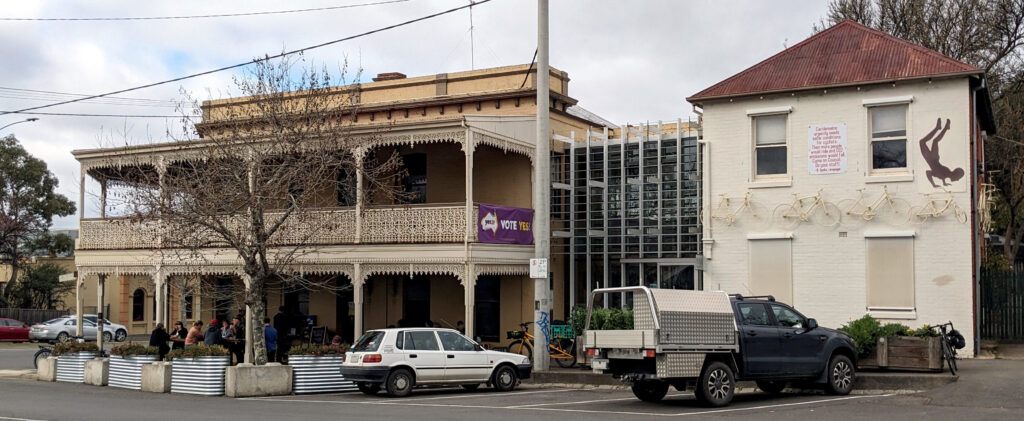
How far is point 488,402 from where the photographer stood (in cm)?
1717

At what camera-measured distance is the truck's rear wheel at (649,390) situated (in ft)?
54.0

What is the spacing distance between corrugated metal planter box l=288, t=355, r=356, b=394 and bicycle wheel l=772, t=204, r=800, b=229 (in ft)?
33.2

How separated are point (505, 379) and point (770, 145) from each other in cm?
825

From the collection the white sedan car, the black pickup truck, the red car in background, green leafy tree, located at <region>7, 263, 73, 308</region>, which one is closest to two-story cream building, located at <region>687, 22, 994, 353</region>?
the black pickup truck

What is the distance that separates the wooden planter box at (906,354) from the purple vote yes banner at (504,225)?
8760mm

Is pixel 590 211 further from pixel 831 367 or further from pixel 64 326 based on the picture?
pixel 64 326

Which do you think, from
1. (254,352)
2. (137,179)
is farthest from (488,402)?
(137,179)

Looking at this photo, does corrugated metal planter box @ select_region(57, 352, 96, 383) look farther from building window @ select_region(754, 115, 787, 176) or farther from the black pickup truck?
building window @ select_region(754, 115, 787, 176)

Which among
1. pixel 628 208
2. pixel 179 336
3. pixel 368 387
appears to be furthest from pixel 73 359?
pixel 628 208

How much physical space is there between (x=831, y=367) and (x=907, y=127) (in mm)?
6717

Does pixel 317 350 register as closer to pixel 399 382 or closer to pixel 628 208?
pixel 399 382

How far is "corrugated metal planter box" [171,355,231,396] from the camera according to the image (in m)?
19.5

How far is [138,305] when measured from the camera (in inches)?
1900

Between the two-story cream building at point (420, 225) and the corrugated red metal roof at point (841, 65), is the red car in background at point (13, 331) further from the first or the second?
the corrugated red metal roof at point (841, 65)
